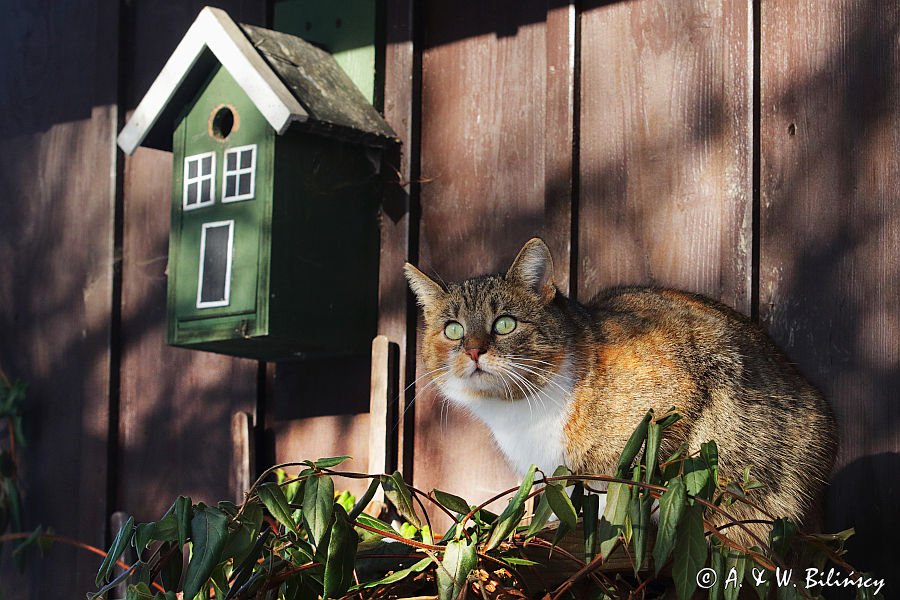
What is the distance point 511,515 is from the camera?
186 centimetres

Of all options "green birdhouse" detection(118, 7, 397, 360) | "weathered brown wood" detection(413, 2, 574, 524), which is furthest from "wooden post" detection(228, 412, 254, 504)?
"weathered brown wood" detection(413, 2, 574, 524)

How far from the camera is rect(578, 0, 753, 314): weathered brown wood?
2629mm

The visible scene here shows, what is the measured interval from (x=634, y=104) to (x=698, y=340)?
684mm

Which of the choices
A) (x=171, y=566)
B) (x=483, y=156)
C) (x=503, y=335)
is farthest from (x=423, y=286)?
(x=171, y=566)

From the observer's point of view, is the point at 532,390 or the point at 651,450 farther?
the point at 532,390

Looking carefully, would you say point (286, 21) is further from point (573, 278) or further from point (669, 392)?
point (669, 392)

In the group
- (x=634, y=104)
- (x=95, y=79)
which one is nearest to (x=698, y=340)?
(x=634, y=104)

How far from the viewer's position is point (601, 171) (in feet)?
9.30

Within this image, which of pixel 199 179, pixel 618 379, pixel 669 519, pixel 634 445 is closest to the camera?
pixel 669 519

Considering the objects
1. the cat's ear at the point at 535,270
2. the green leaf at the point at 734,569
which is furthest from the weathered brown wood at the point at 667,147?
the green leaf at the point at 734,569

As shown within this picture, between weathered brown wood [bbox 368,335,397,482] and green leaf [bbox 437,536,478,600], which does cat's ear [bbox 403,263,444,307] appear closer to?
weathered brown wood [bbox 368,335,397,482]

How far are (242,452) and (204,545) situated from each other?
1411mm

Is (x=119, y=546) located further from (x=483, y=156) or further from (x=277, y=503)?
(x=483, y=156)

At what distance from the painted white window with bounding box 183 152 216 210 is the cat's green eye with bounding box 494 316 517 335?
856 millimetres
